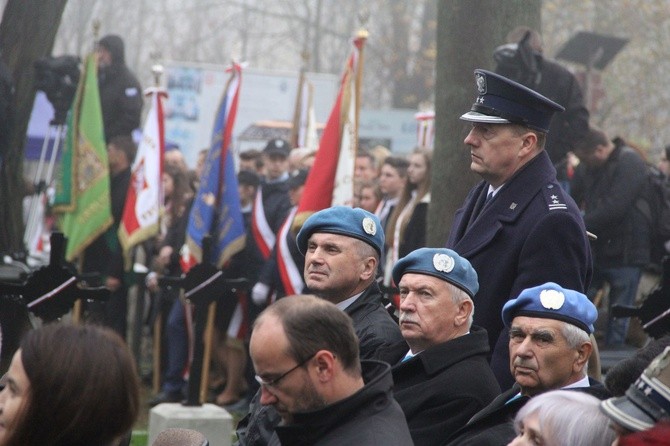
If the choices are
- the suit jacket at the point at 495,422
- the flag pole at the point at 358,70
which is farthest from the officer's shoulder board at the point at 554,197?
the flag pole at the point at 358,70

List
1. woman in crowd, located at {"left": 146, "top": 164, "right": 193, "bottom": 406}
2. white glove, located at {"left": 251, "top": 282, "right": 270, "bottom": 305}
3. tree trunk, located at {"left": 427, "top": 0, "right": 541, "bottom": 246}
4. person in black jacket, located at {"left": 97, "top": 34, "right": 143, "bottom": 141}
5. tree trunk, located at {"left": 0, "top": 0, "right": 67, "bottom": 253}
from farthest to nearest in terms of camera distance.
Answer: person in black jacket, located at {"left": 97, "top": 34, "right": 143, "bottom": 141}, tree trunk, located at {"left": 0, "top": 0, "right": 67, "bottom": 253}, woman in crowd, located at {"left": 146, "top": 164, "right": 193, "bottom": 406}, white glove, located at {"left": 251, "top": 282, "right": 270, "bottom": 305}, tree trunk, located at {"left": 427, "top": 0, "right": 541, "bottom": 246}

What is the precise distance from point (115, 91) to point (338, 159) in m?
3.54

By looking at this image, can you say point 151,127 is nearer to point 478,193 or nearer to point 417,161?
point 417,161

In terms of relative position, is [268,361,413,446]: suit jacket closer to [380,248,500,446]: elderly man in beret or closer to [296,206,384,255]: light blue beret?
[380,248,500,446]: elderly man in beret

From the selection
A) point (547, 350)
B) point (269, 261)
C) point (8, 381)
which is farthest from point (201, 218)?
point (8, 381)

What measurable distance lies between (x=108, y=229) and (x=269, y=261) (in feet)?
6.13

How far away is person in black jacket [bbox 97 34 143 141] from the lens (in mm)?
13094

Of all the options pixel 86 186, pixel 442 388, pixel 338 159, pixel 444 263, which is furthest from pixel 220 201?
pixel 442 388

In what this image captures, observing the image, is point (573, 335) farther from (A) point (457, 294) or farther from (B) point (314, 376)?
(B) point (314, 376)

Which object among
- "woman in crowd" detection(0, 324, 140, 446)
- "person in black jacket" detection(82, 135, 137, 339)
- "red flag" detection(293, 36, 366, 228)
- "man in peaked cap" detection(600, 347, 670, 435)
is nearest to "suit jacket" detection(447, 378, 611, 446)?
"man in peaked cap" detection(600, 347, 670, 435)

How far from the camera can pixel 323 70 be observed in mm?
43781

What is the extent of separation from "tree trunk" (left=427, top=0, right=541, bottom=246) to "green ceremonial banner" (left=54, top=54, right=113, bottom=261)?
3797mm

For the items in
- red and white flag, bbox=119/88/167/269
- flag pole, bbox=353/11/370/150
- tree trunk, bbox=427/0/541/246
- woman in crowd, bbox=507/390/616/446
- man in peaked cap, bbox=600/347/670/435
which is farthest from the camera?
red and white flag, bbox=119/88/167/269

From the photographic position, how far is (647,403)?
3.42 meters
